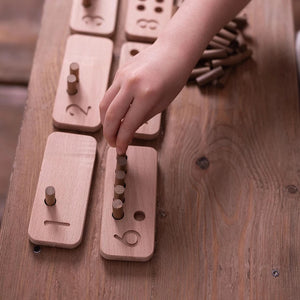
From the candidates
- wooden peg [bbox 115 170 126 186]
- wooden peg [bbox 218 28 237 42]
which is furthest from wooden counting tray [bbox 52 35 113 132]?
wooden peg [bbox 218 28 237 42]

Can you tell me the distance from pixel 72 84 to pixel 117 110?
0.14 meters

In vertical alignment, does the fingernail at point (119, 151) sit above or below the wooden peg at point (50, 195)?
above

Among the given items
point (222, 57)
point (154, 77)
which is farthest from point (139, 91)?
point (222, 57)

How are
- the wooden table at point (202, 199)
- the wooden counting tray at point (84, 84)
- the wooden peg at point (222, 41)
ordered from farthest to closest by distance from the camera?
the wooden peg at point (222, 41), the wooden counting tray at point (84, 84), the wooden table at point (202, 199)

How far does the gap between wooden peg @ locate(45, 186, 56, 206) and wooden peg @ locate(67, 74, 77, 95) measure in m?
0.19

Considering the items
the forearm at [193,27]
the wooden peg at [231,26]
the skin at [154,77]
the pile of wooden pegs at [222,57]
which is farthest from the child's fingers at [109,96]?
the wooden peg at [231,26]

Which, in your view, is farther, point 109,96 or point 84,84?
point 84,84

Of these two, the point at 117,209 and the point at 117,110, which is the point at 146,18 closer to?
the point at 117,110

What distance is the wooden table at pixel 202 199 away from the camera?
28.5 inches

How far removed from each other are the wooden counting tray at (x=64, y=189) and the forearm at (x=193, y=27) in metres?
0.20

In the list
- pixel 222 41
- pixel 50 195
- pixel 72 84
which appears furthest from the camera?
pixel 222 41

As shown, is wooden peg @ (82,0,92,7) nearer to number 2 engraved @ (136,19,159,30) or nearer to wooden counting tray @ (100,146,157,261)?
number 2 engraved @ (136,19,159,30)

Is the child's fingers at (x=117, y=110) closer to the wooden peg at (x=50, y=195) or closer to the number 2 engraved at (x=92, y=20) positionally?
the wooden peg at (x=50, y=195)

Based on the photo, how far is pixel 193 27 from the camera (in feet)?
2.69
